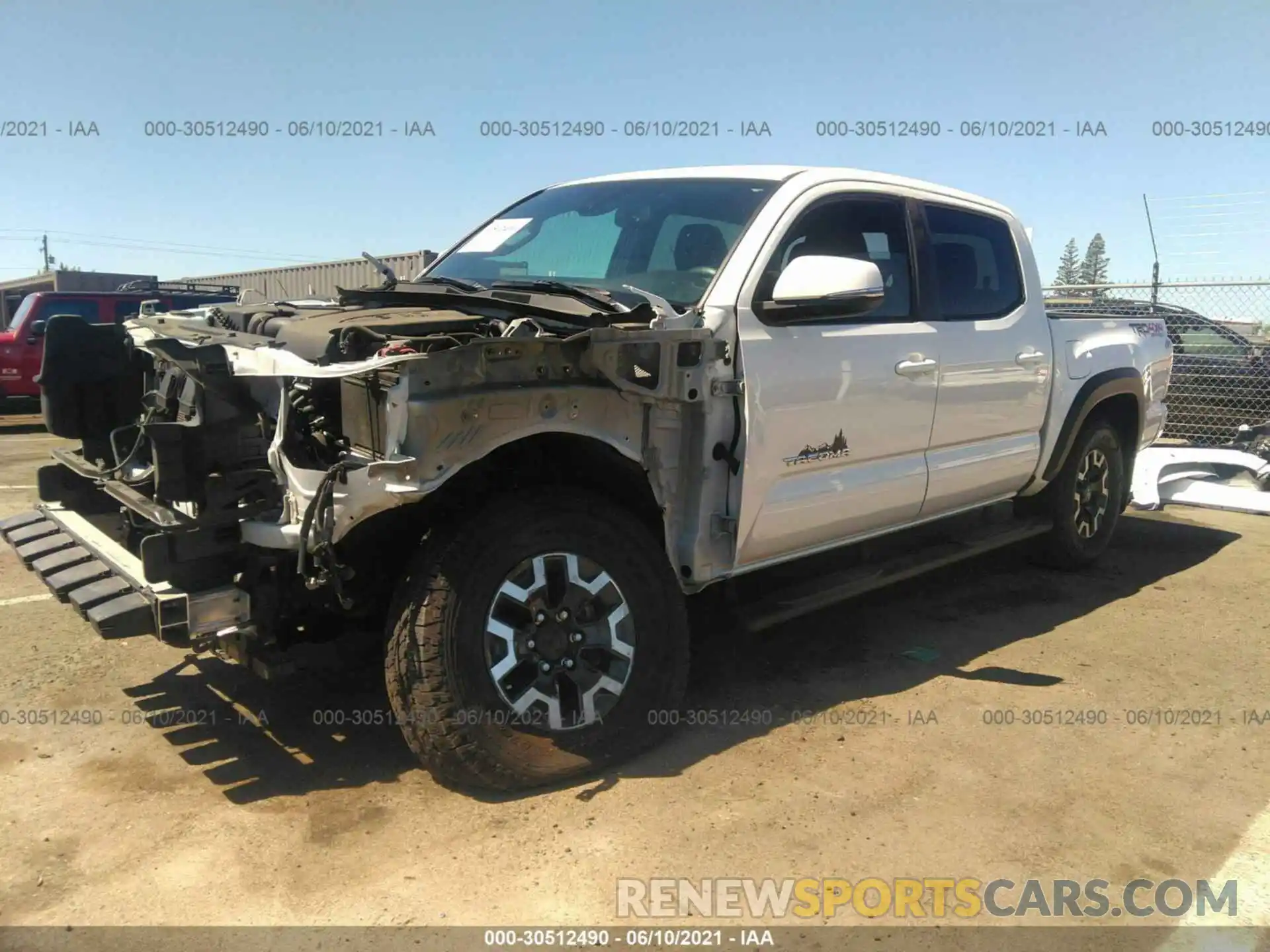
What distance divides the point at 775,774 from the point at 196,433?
2.27 metres

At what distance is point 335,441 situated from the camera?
318 centimetres

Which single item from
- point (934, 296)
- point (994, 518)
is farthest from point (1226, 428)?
point (934, 296)

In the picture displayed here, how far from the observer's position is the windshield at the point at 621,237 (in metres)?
3.90

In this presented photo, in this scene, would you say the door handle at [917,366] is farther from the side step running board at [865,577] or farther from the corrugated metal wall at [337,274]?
the corrugated metal wall at [337,274]

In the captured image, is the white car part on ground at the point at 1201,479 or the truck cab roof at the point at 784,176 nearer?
the truck cab roof at the point at 784,176

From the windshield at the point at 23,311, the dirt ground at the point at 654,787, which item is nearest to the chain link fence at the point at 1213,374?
the dirt ground at the point at 654,787

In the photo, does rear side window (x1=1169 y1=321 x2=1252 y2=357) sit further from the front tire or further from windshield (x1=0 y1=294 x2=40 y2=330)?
windshield (x1=0 y1=294 x2=40 y2=330)

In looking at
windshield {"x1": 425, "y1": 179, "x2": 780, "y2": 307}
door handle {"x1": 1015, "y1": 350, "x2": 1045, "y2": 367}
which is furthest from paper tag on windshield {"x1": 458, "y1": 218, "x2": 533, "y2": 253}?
door handle {"x1": 1015, "y1": 350, "x2": 1045, "y2": 367}

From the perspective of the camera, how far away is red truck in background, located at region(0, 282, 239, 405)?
1361 centimetres

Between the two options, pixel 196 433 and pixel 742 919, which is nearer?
pixel 742 919

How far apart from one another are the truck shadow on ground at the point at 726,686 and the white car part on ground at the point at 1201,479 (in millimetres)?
1397

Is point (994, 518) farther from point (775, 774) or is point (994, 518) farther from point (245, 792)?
point (245, 792)

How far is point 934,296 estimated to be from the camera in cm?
455

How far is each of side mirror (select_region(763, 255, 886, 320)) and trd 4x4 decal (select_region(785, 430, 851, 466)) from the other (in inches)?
21.8
